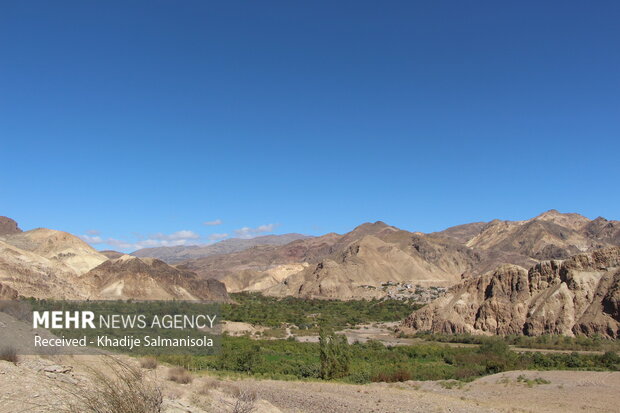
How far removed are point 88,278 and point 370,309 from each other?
172 ft

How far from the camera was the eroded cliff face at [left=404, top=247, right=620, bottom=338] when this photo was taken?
47062 millimetres

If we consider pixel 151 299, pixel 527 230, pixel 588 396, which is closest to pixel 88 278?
pixel 151 299

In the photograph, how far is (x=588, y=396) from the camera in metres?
22.8

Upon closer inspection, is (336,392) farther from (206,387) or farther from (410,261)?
(410,261)

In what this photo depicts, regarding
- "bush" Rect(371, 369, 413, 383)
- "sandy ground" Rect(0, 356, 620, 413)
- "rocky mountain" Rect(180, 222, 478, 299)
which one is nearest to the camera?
"sandy ground" Rect(0, 356, 620, 413)

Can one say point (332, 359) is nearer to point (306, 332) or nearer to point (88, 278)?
point (306, 332)

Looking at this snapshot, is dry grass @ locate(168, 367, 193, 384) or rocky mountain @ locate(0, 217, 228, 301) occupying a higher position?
rocky mountain @ locate(0, 217, 228, 301)

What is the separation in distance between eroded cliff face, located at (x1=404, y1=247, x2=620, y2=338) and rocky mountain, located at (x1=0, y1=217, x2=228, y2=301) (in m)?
47.9

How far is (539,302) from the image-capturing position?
52.1 meters

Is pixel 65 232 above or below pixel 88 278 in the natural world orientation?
above

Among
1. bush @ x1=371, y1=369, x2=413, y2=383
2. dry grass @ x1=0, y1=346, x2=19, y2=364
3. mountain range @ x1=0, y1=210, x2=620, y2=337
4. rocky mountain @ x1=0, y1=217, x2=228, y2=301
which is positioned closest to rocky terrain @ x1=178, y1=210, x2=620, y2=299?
mountain range @ x1=0, y1=210, x2=620, y2=337

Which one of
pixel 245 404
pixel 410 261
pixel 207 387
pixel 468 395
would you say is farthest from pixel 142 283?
pixel 410 261

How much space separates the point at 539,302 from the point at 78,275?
74982mm

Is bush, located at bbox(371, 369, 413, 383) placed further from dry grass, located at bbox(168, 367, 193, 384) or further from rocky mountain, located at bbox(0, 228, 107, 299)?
rocky mountain, located at bbox(0, 228, 107, 299)
